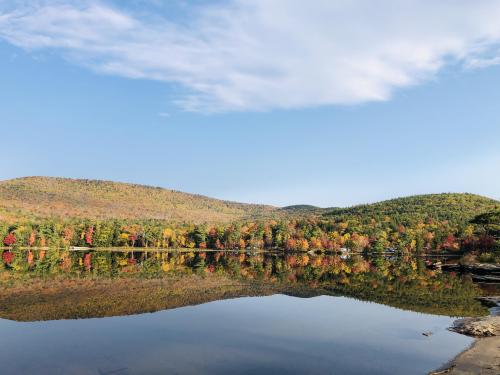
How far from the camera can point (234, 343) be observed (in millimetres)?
32625

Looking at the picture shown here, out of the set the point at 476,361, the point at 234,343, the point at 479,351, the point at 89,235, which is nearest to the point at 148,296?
the point at 234,343

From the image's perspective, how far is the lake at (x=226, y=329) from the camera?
88.7 ft

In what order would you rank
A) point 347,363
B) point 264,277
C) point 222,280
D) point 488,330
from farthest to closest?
point 264,277
point 222,280
point 488,330
point 347,363

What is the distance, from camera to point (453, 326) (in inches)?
1510

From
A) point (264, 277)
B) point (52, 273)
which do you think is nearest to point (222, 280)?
point (264, 277)

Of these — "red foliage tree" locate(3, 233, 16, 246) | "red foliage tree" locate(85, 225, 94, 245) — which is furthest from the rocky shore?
"red foliage tree" locate(85, 225, 94, 245)

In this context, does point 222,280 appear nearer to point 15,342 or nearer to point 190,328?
point 190,328

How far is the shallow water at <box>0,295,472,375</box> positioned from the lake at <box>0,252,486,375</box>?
0.07 m

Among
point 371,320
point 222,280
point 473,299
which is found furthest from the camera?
point 222,280

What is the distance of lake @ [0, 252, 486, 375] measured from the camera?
2705 centimetres

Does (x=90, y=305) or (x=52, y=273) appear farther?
(x=52, y=273)

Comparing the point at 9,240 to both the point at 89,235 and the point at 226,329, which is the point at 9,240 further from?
the point at 226,329

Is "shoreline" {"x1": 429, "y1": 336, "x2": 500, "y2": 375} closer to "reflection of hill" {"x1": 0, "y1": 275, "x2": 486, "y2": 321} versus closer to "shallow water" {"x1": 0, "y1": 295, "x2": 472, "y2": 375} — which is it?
"shallow water" {"x1": 0, "y1": 295, "x2": 472, "y2": 375}

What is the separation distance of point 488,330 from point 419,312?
11.3 metres
